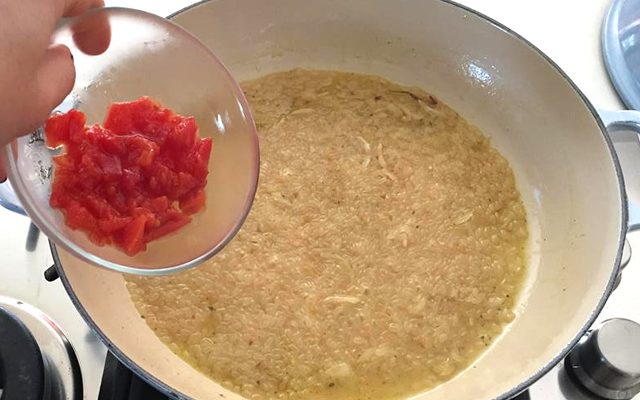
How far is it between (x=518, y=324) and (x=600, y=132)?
35 centimetres

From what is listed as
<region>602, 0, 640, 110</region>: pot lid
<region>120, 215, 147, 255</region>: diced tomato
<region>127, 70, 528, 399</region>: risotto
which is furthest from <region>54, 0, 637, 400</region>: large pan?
<region>602, 0, 640, 110</region>: pot lid

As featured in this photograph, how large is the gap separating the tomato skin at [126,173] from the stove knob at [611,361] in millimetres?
608

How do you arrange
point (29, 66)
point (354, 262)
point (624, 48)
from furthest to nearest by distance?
1. point (624, 48)
2. point (354, 262)
3. point (29, 66)

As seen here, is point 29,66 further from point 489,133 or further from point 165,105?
point 489,133

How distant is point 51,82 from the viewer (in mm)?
692

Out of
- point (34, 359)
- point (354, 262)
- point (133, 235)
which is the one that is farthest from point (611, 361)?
point (34, 359)

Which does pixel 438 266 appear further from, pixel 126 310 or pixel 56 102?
pixel 56 102

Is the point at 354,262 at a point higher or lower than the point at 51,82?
lower

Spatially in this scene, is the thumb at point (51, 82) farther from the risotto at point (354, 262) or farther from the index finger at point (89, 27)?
the risotto at point (354, 262)

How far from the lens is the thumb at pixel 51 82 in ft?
2.20

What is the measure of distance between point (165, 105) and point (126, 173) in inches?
9.1

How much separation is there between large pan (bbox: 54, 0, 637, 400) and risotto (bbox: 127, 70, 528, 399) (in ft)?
0.12

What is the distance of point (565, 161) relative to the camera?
1227mm

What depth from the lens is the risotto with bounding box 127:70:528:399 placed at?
103 cm
